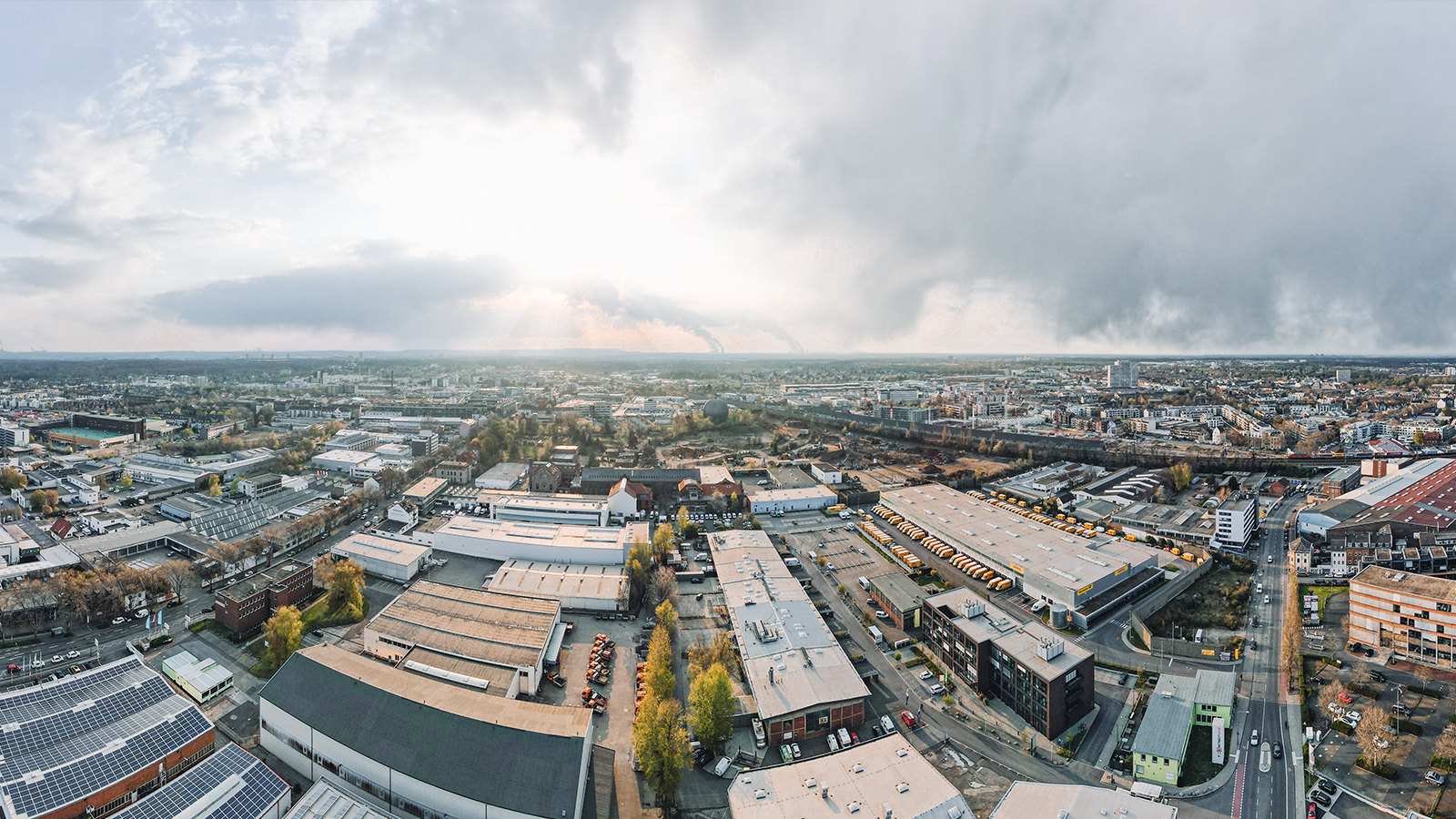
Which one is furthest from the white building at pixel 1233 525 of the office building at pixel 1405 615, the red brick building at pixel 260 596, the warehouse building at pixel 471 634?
the red brick building at pixel 260 596

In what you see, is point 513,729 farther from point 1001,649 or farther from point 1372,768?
point 1372,768

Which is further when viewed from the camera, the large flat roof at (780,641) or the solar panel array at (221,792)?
the large flat roof at (780,641)

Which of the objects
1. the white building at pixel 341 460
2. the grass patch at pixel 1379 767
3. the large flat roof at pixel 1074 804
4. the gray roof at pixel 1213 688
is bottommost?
the grass patch at pixel 1379 767

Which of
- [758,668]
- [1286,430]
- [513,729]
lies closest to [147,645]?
[513,729]

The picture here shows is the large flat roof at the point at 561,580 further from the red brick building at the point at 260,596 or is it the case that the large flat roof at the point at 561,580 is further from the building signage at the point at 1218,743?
the building signage at the point at 1218,743

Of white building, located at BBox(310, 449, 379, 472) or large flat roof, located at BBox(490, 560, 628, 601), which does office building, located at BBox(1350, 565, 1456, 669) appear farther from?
white building, located at BBox(310, 449, 379, 472)

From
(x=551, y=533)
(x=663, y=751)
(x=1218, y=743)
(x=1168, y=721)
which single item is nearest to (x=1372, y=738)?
(x=1218, y=743)

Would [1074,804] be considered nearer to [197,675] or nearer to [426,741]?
[426,741]
